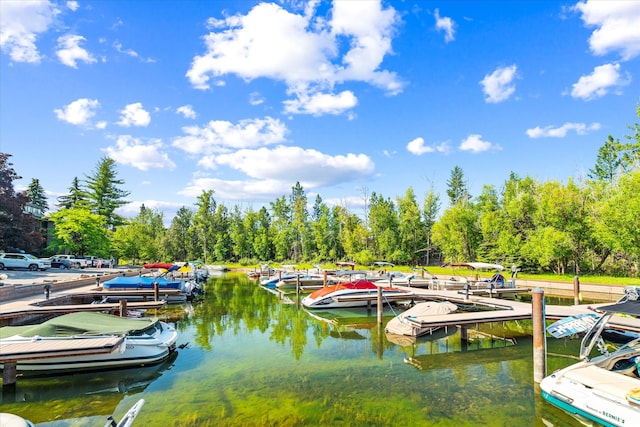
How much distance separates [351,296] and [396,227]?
3433 centimetres

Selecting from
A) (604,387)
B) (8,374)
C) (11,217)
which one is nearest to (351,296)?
(604,387)

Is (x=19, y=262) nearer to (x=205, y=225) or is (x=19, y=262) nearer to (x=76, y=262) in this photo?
(x=76, y=262)

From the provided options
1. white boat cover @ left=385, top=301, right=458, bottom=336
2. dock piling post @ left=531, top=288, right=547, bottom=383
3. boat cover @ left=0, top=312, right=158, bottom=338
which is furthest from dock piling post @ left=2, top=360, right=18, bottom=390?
dock piling post @ left=531, top=288, right=547, bottom=383

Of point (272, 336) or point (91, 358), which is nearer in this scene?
point (91, 358)

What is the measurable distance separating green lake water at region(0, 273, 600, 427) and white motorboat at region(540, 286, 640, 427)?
807mm

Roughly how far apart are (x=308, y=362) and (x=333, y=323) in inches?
250

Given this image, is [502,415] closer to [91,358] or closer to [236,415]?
[236,415]

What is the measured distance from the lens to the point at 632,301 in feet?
30.3

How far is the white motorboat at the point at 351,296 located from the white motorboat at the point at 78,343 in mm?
10332

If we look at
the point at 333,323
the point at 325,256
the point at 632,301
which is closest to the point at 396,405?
the point at 632,301

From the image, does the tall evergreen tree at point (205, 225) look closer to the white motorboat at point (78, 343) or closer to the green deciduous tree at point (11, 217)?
the green deciduous tree at point (11, 217)

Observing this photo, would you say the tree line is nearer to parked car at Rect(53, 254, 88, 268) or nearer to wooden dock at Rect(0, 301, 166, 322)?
parked car at Rect(53, 254, 88, 268)

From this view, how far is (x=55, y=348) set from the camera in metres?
9.23

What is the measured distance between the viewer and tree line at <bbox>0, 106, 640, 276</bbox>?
33.5 metres
